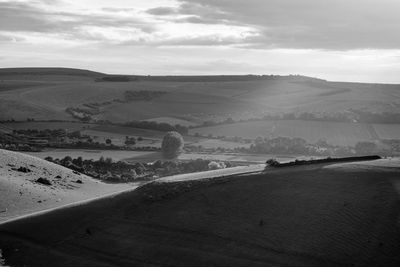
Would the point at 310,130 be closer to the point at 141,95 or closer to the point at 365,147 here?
the point at 365,147

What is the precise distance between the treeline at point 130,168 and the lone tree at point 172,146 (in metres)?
6.64

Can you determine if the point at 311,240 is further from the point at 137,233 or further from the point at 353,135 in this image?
the point at 353,135

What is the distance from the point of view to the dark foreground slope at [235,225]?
84.7ft

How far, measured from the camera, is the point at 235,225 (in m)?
28.7

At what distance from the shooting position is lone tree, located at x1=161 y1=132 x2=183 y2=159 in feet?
243

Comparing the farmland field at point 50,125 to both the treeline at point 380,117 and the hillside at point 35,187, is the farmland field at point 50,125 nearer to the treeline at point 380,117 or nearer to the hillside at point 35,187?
the treeline at point 380,117

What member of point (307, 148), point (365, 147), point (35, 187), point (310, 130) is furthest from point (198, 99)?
point (35, 187)

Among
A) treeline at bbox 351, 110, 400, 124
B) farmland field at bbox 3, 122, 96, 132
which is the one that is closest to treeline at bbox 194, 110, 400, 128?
treeline at bbox 351, 110, 400, 124

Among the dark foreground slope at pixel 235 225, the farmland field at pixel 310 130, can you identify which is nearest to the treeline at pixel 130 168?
the dark foreground slope at pixel 235 225

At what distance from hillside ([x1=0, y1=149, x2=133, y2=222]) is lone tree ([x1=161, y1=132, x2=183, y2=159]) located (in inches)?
822

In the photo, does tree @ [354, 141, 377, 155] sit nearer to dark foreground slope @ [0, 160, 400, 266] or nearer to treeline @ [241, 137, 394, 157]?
treeline @ [241, 137, 394, 157]

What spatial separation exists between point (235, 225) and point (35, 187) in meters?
17.7

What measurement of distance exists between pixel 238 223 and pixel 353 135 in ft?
213

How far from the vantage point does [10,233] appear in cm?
3219
